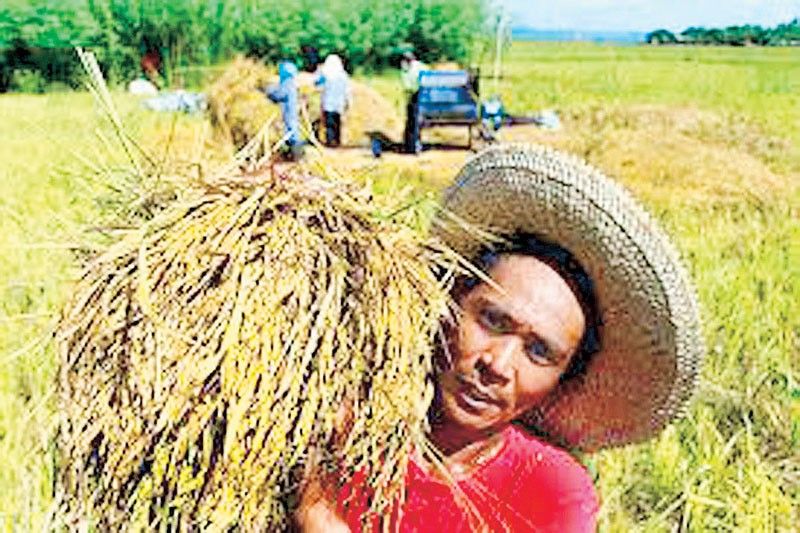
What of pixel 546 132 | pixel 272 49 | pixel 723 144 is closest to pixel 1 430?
pixel 723 144

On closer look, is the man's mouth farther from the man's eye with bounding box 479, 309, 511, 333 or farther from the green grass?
the green grass

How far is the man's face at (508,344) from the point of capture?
1588mm

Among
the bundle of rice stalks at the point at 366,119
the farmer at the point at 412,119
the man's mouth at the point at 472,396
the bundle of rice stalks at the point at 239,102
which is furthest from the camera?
the bundle of rice stalks at the point at 366,119

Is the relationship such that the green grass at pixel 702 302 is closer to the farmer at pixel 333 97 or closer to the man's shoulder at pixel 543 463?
the man's shoulder at pixel 543 463

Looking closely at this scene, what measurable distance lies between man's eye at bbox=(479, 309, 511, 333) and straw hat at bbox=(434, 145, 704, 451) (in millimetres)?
121

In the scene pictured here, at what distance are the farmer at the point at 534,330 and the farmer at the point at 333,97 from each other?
1135 centimetres

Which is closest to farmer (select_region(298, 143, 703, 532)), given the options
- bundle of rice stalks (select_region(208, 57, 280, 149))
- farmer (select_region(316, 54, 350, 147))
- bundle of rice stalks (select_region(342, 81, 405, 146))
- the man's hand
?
the man's hand

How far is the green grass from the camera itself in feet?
7.44

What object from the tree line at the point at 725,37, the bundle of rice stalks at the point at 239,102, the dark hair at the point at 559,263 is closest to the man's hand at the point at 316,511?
the dark hair at the point at 559,263

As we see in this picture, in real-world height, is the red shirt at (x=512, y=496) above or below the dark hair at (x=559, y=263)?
below

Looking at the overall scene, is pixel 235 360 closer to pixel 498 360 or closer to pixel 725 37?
pixel 498 360

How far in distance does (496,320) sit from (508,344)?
0.11ft

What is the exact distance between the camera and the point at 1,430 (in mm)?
2902

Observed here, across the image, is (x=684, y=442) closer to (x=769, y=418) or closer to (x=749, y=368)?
(x=769, y=418)
